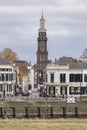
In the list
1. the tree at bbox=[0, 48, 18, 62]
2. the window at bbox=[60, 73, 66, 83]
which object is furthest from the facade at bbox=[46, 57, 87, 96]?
the tree at bbox=[0, 48, 18, 62]

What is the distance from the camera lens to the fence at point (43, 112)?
7792 cm

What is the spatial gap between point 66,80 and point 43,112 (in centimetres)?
4538

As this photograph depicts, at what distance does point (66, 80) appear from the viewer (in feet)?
420

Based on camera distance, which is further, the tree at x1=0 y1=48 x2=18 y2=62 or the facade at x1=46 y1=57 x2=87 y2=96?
the tree at x1=0 y1=48 x2=18 y2=62

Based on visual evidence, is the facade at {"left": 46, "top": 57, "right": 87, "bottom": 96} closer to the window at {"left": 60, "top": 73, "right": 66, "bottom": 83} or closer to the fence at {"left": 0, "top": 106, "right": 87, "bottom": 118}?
the window at {"left": 60, "top": 73, "right": 66, "bottom": 83}

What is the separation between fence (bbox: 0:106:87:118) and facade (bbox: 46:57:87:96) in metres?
40.3

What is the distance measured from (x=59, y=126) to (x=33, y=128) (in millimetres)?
3445

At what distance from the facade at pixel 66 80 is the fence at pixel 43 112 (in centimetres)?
4027

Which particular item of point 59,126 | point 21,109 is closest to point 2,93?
point 21,109

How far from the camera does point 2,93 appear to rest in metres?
130

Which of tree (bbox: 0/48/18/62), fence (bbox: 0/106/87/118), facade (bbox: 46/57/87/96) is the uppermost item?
tree (bbox: 0/48/18/62)

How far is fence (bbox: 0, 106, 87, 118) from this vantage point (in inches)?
3068

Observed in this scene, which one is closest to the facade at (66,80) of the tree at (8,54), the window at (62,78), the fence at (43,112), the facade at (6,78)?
the window at (62,78)

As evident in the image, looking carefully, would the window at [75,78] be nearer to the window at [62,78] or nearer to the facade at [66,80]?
the facade at [66,80]
